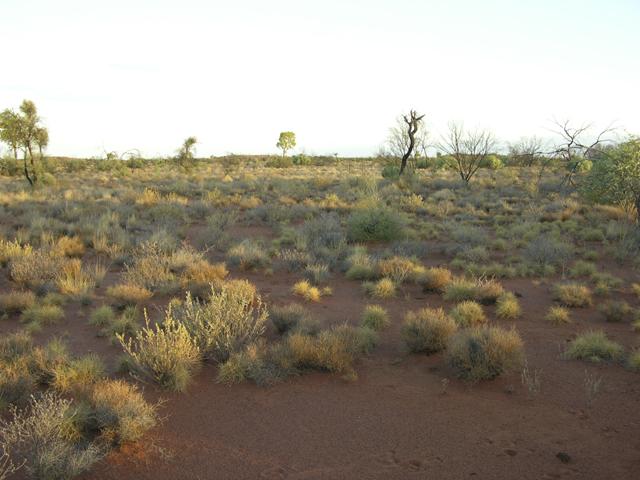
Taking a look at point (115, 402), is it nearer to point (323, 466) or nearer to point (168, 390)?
point (168, 390)

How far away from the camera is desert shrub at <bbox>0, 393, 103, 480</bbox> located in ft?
14.0

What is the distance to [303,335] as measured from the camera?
7344mm

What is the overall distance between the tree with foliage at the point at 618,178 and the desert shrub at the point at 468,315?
325 inches

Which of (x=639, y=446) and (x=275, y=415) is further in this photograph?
(x=275, y=415)

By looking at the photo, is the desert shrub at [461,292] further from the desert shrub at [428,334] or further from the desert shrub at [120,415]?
the desert shrub at [120,415]

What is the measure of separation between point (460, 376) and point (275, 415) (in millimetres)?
2371

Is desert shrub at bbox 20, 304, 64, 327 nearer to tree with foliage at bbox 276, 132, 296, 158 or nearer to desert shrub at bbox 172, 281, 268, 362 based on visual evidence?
desert shrub at bbox 172, 281, 268, 362

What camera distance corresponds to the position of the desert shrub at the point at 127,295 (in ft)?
29.8

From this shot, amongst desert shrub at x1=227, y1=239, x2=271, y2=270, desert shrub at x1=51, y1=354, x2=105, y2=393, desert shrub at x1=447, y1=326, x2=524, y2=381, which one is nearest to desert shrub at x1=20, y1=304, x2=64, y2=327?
desert shrub at x1=51, y1=354, x2=105, y2=393

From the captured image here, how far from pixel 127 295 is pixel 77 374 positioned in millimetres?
3142

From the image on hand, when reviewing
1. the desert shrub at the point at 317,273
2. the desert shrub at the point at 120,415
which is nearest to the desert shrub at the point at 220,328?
the desert shrub at the point at 120,415

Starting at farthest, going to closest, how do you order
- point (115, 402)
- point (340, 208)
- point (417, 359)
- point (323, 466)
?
point (340, 208)
point (417, 359)
point (115, 402)
point (323, 466)

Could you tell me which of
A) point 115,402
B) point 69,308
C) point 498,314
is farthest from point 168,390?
point 498,314

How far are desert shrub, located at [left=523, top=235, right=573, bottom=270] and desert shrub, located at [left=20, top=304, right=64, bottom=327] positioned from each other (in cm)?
A: 978
